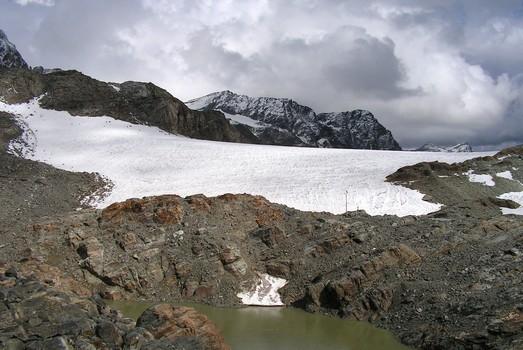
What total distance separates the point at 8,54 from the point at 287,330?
522 feet

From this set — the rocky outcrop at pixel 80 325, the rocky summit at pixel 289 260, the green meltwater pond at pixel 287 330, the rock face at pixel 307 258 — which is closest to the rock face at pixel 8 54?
the rocky summit at pixel 289 260

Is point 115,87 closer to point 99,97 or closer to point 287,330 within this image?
point 99,97

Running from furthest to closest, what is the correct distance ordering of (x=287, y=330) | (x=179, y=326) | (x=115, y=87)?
1. (x=115, y=87)
2. (x=287, y=330)
3. (x=179, y=326)

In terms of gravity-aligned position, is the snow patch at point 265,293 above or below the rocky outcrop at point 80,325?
below

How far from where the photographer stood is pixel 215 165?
165 feet

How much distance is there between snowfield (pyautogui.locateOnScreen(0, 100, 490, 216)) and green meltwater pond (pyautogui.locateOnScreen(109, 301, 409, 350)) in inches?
508

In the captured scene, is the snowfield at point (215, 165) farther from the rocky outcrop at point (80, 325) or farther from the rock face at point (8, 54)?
the rock face at point (8, 54)

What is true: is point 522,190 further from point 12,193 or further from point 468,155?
point 12,193

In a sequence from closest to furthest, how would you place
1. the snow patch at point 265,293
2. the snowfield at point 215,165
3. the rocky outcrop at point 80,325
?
the rocky outcrop at point 80,325
the snow patch at point 265,293
the snowfield at point 215,165

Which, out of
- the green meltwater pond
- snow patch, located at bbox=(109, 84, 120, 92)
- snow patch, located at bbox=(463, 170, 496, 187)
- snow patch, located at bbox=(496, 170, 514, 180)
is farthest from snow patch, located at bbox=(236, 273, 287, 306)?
snow patch, located at bbox=(109, 84, 120, 92)

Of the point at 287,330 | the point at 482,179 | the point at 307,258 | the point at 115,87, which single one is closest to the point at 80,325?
the point at 287,330

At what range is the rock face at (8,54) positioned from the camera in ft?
495

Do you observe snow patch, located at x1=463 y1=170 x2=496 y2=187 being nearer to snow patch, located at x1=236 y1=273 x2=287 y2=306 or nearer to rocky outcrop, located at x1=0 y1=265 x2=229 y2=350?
snow patch, located at x1=236 y1=273 x2=287 y2=306

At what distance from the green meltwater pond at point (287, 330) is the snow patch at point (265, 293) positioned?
2.83ft
